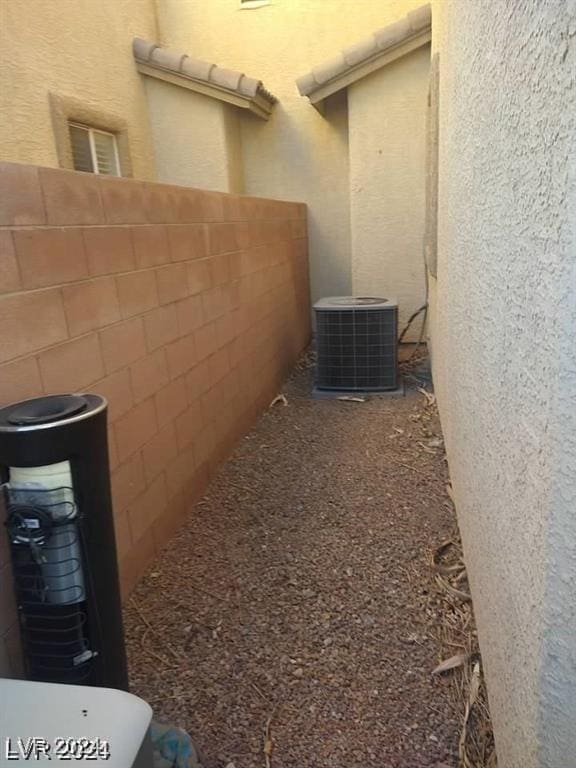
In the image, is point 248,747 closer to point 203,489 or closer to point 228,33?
point 203,489

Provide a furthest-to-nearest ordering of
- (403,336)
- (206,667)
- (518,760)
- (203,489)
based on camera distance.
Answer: (403,336) < (203,489) < (206,667) < (518,760)

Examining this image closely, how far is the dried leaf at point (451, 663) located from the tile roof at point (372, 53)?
250 inches

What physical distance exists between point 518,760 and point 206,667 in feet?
4.10

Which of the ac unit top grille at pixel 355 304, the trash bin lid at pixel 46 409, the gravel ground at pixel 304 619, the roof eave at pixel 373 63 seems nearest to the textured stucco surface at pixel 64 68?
the roof eave at pixel 373 63

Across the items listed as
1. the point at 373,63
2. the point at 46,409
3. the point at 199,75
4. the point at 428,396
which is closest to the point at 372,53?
the point at 373,63

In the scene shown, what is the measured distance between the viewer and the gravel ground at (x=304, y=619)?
1.85 meters

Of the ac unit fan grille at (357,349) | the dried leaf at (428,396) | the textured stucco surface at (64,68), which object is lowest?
the dried leaf at (428,396)

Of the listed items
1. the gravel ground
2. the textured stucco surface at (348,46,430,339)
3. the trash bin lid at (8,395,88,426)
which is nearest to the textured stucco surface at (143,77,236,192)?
the textured stucco surface at (348,46,430,339)

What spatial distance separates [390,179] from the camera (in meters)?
6.62

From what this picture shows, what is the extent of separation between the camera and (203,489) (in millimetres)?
3596

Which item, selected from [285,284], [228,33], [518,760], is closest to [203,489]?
[518,760]

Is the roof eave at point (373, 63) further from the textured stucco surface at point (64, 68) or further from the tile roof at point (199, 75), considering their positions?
the textured stucco surface at point (64, 68)

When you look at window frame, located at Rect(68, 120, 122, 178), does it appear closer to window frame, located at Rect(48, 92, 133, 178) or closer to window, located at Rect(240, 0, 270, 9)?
window frame, located at Rect(48, 92, 133, 178)

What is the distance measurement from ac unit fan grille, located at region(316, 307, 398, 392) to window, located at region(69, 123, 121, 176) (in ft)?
10.1
